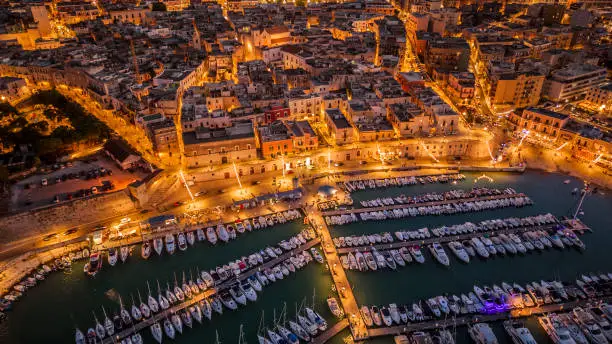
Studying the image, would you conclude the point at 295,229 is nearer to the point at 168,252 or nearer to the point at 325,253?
the point at 325,253

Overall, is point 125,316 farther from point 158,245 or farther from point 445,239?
point 445,239

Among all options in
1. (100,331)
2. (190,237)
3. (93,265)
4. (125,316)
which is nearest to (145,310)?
(125,316)

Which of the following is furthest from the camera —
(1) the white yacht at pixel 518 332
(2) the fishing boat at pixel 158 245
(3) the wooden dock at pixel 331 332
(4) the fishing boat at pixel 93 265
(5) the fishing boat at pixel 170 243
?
(5) the fishing boat at pixel 170 243

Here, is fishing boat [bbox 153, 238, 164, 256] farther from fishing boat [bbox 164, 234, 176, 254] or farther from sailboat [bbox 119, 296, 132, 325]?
sailboat [bbox 119, 296, 132, 325]

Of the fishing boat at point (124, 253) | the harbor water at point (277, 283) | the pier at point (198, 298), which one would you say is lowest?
the harbor water at point (277, 283)

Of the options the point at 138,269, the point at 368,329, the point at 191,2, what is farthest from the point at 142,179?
the point at 191,2

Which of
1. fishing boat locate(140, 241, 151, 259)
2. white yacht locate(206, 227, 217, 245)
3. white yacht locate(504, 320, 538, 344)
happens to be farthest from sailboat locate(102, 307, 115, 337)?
white yacht locate(504, 320, 538, 344)

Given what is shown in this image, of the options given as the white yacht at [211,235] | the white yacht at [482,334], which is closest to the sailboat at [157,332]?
the white yacht at [211,235]

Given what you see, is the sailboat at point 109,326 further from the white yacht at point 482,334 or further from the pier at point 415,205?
the white yacht at point 482,334
